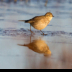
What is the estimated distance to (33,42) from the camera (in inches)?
70.9

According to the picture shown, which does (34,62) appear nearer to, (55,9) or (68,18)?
(68,18)

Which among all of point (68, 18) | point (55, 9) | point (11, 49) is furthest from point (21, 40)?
point (55, 9)

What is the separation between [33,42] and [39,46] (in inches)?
5.7

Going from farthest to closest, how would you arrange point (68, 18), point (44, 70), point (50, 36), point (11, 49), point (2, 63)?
1. point (68, 18)
2. point (50, 36)
3. point (11, 49)
4. point (2, 63)
5. point (44, 70)

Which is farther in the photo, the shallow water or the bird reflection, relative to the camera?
the bird reflection

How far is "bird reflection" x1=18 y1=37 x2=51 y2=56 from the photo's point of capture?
1.57m

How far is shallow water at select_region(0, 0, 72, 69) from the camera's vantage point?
1381mm

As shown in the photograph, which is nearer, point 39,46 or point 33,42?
point 39,46

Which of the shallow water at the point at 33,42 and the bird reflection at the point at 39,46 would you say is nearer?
the shallow water at the point at 33,42

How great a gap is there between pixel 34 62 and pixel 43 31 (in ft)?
2.69

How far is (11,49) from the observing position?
164 centimetres

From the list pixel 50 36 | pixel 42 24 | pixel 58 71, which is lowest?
pixel 58 71

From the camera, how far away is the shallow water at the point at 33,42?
4.53 feet

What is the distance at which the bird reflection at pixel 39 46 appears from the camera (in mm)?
1566
